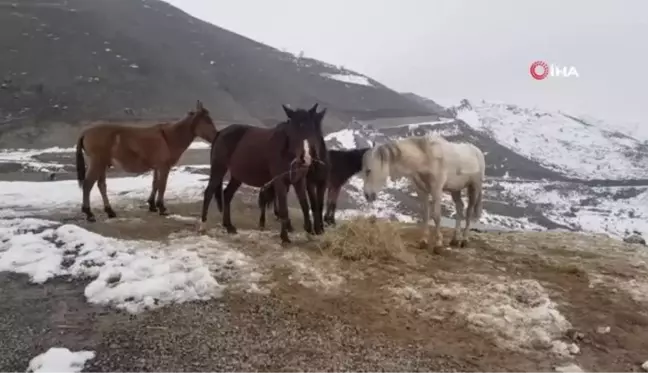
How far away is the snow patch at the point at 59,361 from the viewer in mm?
3891

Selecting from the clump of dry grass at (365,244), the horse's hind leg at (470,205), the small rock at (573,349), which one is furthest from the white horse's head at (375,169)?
the small rock at (573,349)

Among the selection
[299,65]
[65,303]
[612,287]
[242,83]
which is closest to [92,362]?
[65,303]

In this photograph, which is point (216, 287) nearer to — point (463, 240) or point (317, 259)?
point (317, 259)

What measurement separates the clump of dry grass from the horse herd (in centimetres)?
74

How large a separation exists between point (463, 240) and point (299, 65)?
54.1 metres

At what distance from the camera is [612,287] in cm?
615

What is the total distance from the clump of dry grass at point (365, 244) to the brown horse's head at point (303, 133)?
1094 mm

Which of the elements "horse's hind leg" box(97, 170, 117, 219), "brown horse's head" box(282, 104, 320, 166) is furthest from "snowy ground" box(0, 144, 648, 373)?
"brown horse's head" box(282, 104, 320, 166)

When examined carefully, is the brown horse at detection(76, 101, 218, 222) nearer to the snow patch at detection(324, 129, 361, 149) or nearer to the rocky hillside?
the snow patch at detection(324, 129, 361, 149)

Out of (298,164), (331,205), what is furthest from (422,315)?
(331,205)

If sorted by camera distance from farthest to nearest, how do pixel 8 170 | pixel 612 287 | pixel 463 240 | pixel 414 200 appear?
pixel 414 200 < pixel 8 170 < pixel 463 240 < pixel 612 287

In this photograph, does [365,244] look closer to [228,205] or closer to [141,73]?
[228,205]

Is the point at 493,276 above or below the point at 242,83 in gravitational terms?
below

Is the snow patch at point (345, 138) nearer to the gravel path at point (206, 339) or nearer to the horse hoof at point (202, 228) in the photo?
the horse hoof at point (202, 228)
